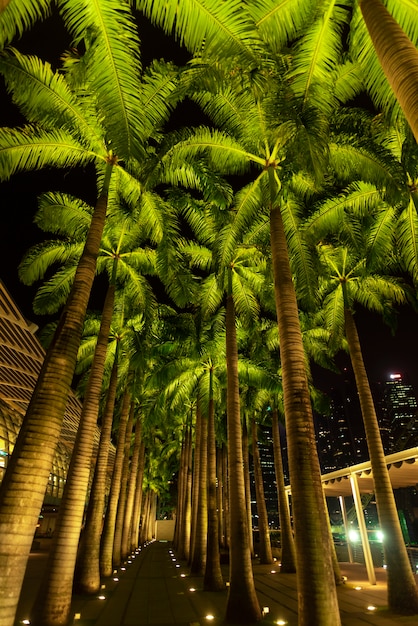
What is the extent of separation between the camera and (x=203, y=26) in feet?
19.7

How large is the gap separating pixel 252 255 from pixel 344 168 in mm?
5165

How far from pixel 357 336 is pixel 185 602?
413 inches

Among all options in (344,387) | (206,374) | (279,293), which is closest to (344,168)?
(279,293)

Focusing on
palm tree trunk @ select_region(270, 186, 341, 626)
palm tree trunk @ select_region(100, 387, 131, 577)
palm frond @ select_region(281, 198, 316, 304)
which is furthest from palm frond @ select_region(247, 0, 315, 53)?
palm tree trunk @ select_region(100, 387, 131, 577)

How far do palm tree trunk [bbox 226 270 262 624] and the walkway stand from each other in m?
0.49

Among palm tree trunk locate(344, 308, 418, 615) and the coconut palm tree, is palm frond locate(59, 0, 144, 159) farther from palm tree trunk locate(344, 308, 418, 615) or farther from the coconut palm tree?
palm tree trunk locate(344, 308, 418, 615)

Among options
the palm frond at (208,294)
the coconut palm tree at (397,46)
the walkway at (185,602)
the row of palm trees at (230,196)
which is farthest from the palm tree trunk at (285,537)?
the coconut palm tree at (397,46)

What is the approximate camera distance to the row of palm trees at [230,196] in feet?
20.4

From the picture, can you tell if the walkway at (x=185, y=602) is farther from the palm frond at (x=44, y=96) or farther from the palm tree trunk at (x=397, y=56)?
the palm frond at (x=44, y=96)

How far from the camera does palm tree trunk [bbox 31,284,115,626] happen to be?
8586 mm

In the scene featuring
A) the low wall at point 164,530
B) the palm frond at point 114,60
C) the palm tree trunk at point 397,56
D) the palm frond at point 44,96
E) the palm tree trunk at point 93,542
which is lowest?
the palm tree trunk at point 93,542

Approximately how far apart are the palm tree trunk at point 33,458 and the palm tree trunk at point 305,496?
3948 mm

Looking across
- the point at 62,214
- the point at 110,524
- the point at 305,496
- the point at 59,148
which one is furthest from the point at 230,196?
the point at 110,524

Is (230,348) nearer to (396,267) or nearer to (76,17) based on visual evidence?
(396,267)
